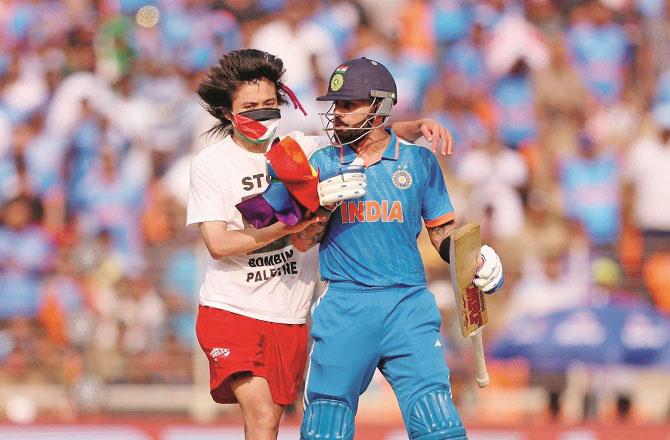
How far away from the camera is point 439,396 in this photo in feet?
18.3

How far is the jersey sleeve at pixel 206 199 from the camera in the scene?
6.04m

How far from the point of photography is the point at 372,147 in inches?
227

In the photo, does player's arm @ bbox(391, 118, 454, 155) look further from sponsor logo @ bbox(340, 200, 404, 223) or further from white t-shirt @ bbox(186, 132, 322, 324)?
white t-shirt @ bbox(186, 132, 322, 324)

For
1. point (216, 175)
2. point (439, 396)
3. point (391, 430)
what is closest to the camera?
point (439, 396)

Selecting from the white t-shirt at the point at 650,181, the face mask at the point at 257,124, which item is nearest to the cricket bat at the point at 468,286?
the face mask at the point at 257,124

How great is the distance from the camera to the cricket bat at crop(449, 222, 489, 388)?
5.62 m

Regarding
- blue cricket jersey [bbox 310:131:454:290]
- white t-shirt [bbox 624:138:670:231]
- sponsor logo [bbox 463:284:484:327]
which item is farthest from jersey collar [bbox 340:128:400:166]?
white t-shirt [bbox 624:138:670:231]

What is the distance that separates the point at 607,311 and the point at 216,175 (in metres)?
5.10

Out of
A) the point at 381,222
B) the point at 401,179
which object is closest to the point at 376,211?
the point at 381,222

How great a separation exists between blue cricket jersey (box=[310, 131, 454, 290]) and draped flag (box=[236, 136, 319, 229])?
0.19 metres

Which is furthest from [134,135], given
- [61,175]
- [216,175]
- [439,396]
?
[439,396]

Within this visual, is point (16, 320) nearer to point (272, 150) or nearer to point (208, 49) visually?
point (208, 49)

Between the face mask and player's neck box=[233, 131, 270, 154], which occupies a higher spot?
the face mask

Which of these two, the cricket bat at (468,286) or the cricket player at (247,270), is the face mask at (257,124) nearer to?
the cricket player at (247,270)
